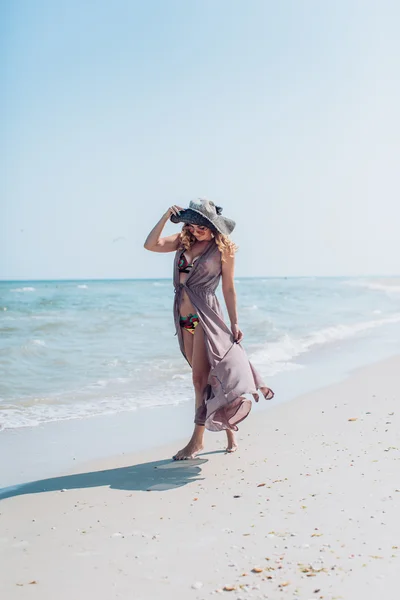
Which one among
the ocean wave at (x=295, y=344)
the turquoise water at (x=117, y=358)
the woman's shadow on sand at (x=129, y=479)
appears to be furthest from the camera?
the ocean wave at (x=295, y=344)

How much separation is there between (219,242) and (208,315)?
53cm

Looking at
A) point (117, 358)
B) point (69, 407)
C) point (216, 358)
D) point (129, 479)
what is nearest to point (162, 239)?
point (216, 358)

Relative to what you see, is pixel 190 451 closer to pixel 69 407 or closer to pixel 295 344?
pixel 69 407

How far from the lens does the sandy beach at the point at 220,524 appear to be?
8.38 ft

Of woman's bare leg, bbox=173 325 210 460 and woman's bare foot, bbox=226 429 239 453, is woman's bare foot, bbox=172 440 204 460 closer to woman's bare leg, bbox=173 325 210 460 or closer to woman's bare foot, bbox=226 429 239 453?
woman's bare leg, bbox=173 325 210 460

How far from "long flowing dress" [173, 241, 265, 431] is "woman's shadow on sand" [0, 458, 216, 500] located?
0.37 meters

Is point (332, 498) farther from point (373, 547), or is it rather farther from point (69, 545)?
point (69, 545)

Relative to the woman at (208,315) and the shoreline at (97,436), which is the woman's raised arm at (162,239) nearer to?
the woman at (208,315)

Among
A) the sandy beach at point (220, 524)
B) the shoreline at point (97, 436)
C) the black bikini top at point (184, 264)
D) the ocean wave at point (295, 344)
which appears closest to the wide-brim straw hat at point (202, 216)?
the black bikini top at point (184, 264)

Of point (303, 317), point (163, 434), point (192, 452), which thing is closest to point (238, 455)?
point (192, 452)

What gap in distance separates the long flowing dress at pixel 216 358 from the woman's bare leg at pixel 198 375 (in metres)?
0.06

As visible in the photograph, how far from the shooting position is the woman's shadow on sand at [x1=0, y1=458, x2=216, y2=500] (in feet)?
12.9

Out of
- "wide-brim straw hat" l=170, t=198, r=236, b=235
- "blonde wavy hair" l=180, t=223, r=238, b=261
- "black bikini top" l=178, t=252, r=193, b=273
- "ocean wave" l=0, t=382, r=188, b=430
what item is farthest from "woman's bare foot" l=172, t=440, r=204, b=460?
"ocean wave" l=0, t=382, r=188, b=430

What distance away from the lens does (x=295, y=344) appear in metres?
11.6
